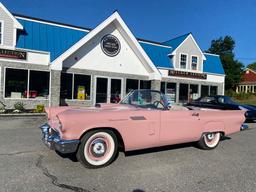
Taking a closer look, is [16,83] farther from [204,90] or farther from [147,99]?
[204,90]

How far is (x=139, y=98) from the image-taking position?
6.64m

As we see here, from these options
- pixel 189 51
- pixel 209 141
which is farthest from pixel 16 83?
pixel 189 51

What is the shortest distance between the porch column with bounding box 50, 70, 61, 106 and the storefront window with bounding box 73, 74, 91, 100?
146cm

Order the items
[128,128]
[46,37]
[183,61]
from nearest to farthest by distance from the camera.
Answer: [128,128]
[46,37]
[183,61]

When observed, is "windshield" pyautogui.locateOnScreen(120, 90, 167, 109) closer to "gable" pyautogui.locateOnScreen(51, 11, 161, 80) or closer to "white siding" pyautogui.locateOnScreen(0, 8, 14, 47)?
"gable" pyautogui.locateOnScreen(51, 11, 161, 80)

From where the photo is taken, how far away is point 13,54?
1473 cm

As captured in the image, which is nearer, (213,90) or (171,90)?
(171,90)

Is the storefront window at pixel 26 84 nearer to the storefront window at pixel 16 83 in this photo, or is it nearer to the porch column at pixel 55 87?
the storefront window at pixel 16 83

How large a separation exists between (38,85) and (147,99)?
36.4ft

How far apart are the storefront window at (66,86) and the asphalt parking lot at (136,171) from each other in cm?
977

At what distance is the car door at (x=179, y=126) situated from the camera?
5875 millimetres

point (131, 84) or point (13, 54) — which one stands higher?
point (13, 54)

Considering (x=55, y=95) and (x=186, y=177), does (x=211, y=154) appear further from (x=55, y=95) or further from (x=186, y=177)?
(x=55, y=95)

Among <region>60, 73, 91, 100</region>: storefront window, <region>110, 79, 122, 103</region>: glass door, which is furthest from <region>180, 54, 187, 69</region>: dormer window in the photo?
<region>60, 73, 91, 100</region>: storefront window
